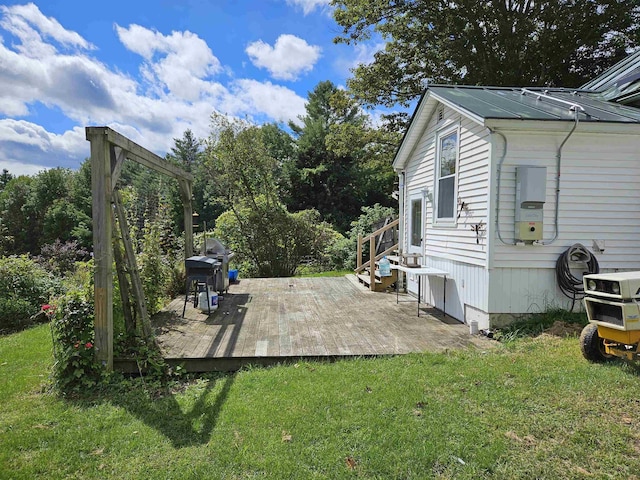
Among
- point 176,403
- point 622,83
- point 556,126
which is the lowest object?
point 176,403

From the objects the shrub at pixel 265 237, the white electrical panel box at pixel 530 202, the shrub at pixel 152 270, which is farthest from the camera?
the shrub at pixel 265 237

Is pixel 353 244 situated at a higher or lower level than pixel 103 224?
lower

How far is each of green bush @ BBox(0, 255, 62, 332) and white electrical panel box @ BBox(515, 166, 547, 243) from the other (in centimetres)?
752

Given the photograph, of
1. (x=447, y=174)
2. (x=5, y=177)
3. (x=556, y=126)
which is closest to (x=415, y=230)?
(x=447, y=174)

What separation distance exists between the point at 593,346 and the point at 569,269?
153cm

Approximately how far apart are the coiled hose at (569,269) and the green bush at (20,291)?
8011mm

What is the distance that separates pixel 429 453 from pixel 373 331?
2.68 meters

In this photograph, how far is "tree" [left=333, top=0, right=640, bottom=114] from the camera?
12.1m

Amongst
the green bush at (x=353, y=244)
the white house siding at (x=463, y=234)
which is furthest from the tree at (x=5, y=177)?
the white house siding at (x=463, y=234)

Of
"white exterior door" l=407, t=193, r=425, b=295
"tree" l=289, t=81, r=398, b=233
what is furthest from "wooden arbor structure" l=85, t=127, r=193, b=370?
"tree" l=289, t=81, r=398, b=233

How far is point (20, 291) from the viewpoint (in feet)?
23.9

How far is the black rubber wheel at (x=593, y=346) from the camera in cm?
368

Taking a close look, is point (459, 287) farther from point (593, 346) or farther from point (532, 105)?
point (532, 105)

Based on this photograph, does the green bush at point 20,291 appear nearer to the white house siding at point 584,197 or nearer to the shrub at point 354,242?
the white house siding at point 584,197
